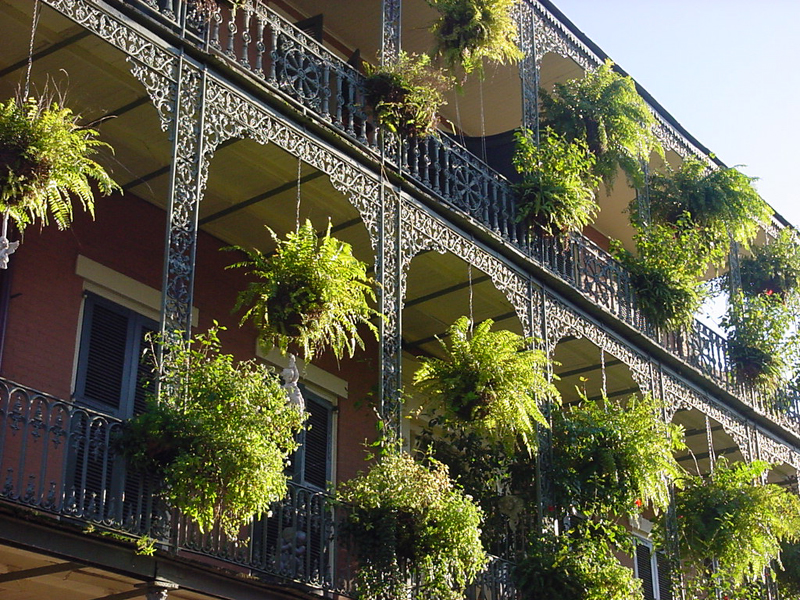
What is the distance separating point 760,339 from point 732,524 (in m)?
4.36

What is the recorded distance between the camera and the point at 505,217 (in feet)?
42.4

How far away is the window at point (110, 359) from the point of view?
10.4 m

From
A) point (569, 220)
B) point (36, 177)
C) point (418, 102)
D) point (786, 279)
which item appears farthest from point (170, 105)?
point (786, 279)

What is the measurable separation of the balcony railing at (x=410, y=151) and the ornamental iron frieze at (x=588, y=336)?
288 millimetres

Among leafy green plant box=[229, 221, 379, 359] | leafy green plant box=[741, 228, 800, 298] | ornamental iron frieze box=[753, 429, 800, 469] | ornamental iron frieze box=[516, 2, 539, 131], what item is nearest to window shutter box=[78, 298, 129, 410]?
leafy green plant box=[229, 221, 379, 359]

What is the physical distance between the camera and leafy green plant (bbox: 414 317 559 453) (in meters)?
10.9

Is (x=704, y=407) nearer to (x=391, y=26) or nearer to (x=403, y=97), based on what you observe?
(x=403, y=97)

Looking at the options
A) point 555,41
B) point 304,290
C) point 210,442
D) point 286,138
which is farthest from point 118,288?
point 555,41

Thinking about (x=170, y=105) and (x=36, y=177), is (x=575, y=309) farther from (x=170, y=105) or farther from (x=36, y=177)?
(x=36, y=177)

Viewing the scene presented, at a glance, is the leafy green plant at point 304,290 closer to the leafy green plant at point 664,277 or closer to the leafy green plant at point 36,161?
the leafy green plant at point 36,161

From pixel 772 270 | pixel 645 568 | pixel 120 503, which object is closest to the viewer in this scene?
pixel 120 503

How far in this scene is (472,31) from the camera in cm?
1293

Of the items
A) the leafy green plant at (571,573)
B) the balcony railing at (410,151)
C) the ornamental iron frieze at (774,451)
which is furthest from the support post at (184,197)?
the ornamental iron frieze at (774,451)

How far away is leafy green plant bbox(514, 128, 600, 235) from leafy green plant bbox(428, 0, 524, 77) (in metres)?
0.97
